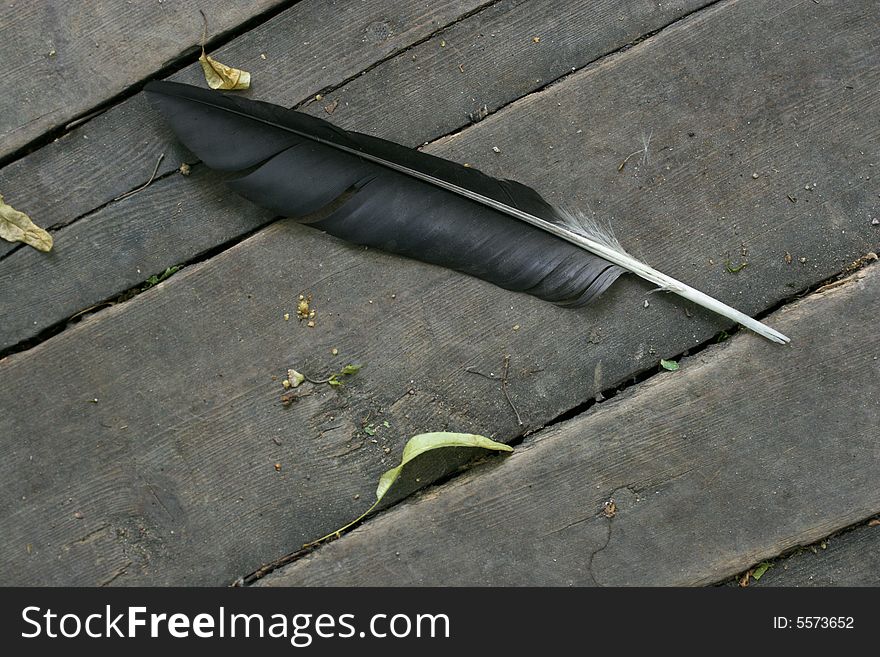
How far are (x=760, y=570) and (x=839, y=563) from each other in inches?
9.5

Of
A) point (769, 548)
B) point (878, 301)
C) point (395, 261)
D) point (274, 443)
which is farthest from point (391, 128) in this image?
point (769, 548)

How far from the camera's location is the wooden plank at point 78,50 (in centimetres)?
194

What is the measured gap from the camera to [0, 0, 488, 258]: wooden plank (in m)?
1.95

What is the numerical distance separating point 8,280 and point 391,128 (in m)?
1.24

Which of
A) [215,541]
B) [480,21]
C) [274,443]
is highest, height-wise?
[480,21]

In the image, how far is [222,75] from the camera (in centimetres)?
192

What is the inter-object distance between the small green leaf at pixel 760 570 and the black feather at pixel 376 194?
3.18ft

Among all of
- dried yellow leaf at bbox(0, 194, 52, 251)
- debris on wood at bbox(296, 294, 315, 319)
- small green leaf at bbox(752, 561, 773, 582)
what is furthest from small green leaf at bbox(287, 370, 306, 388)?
small green leaf at bbox(752, 561, 773, 582)

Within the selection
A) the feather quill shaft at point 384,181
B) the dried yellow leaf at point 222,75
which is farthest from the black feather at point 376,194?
the dried yellow leaf at point 222,75

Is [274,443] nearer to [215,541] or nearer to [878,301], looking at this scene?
[215,541]

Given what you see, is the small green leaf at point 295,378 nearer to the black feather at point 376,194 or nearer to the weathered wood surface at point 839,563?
the black feather at point 376,194

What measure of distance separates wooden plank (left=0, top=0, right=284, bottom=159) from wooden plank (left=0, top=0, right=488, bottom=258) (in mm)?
61

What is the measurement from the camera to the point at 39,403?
1.97m

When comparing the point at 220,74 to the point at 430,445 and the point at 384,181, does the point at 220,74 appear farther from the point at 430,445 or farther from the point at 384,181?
the point at 430,445
